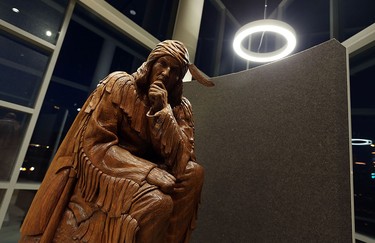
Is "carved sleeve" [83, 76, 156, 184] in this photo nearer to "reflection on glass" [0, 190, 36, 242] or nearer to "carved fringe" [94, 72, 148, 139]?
"carved fringe" [94, 72, 148, 139]

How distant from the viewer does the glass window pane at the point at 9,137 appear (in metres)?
1.62

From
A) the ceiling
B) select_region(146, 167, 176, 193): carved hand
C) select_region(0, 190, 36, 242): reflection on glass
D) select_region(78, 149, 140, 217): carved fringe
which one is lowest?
select_region(0, 190, 36, 242): reflection on glass

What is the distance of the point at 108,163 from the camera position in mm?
782

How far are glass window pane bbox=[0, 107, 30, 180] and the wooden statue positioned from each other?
1.10 metres

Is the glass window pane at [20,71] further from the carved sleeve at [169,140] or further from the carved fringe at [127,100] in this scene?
the carved sleeve at [169,140]

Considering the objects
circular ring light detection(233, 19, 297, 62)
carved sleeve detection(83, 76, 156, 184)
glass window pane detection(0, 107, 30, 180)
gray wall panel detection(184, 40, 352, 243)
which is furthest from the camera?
circular ring light detection(233, 19, 297, 62)

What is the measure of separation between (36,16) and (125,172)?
180cm

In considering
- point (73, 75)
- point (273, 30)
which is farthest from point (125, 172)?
point (273, 30)

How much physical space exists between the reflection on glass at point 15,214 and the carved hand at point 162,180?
1.54 m

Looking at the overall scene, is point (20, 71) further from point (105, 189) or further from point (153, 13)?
point (153, 13)

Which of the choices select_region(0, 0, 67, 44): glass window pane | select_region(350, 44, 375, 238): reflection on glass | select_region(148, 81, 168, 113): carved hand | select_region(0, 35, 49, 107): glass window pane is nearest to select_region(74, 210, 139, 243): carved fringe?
select_region(148, 81, 168, 113): carved hand

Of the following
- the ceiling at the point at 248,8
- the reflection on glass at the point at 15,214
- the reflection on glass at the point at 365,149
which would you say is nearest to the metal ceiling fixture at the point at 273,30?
the reflection on glass at the point at 365,149

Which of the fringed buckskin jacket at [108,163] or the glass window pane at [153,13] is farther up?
the glass window pane at [153,13]

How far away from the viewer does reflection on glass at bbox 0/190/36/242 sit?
1.70 meters
